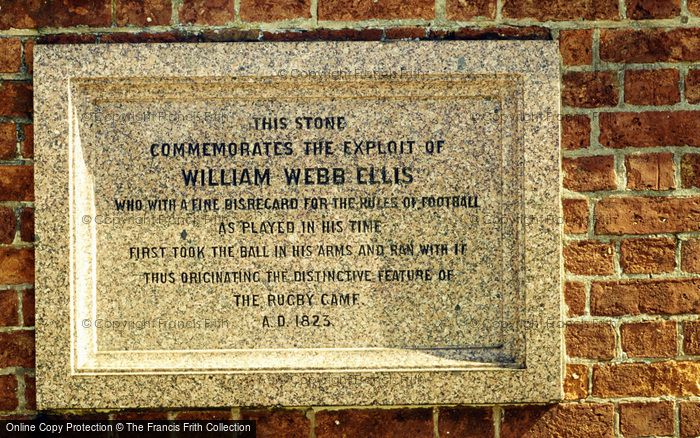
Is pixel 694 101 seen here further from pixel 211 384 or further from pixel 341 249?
pixel 211 384

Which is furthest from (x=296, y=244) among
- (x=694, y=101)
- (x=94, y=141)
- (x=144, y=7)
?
(x=694, y=101)

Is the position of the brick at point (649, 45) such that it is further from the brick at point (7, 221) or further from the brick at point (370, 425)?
the brick at point (7, 221)

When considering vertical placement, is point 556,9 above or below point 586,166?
above

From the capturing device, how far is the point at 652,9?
2.07m

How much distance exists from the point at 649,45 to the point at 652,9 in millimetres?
107

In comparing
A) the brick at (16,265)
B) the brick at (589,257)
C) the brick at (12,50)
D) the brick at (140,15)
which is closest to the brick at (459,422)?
the brick at (589,257)

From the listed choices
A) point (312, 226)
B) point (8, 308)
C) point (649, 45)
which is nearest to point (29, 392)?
point (8, 308)

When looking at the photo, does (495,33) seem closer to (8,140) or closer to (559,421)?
(559,421)

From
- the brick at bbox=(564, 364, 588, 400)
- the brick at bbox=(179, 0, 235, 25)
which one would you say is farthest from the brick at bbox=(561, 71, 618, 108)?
the brick at bbox=(179, 0, 235, 25)

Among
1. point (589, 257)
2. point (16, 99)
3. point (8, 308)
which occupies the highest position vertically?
point (16, 99)

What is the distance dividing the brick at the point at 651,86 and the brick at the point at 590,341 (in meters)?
0.66

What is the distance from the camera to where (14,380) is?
206 cm

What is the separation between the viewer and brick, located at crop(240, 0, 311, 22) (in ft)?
6.70

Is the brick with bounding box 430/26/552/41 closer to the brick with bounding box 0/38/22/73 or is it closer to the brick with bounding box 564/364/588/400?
the brick with bounding box 564/364/588/400
